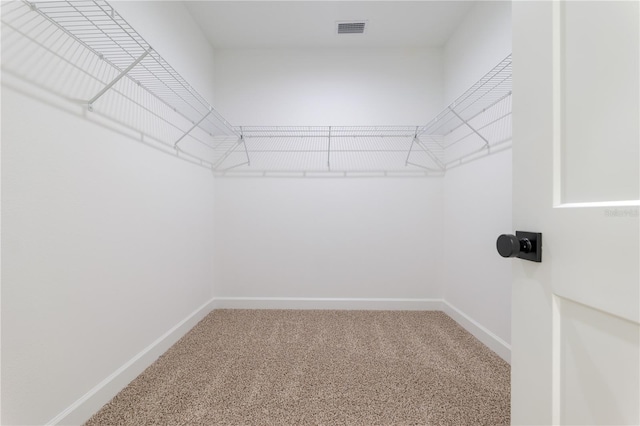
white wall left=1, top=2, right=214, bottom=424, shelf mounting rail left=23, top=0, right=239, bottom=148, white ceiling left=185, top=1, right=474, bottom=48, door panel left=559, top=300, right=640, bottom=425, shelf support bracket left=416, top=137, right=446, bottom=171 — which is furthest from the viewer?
shelf support bracket left=416, top=137, right=446, bottom=171

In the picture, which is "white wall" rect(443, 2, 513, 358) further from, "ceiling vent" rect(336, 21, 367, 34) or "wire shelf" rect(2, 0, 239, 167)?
"wire shelf" rect(2, 0, 239, 167)

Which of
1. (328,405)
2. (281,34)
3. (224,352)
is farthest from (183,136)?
(328,405)

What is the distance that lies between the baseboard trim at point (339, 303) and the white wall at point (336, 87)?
163cm

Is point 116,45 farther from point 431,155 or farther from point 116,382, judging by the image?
point 431,155

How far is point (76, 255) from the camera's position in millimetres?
1141

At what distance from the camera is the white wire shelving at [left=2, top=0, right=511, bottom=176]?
102cm

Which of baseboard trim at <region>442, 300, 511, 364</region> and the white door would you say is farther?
baseboard trim at <region>442, 300, 511, 364</region>

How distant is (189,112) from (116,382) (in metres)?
1.69

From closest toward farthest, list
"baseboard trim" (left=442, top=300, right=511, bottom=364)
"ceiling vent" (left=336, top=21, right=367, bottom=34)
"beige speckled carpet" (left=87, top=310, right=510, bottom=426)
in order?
"beige speckled carpet" (left=87, top=310, right=510, bottom=426) < "baseboard trim" (left=442, top=300, right=511, bottom=364) < "ceiling vent" (left=336, top=21, right=367, bottom=34)

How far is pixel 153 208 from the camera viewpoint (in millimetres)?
1645

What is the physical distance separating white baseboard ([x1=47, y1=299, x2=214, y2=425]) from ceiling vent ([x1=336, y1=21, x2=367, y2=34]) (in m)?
2.60

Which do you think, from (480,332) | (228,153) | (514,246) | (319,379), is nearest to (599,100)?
(514,246)

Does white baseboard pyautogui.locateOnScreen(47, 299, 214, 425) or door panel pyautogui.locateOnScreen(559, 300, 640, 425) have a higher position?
door panel pyautogui.locateOnScreen(559, 300, 640, 425)

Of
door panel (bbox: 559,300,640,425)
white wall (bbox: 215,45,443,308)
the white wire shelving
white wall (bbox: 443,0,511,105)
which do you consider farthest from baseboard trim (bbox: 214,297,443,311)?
door panel (bbox: 559,300,640,425)
